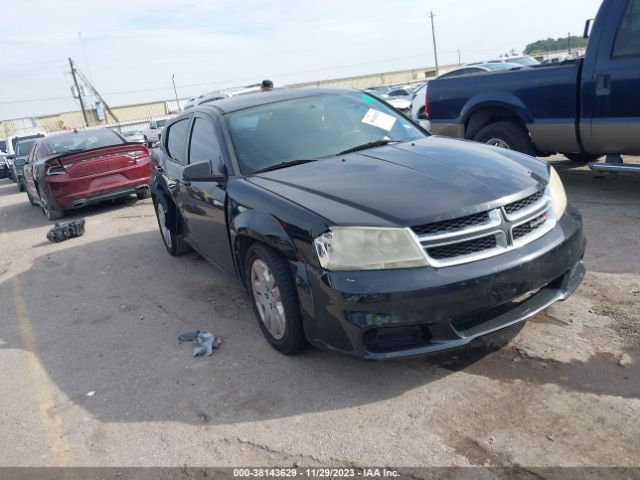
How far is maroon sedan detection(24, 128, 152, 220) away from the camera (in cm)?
945

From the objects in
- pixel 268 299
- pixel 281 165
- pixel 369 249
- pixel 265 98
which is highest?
pixel 265 98

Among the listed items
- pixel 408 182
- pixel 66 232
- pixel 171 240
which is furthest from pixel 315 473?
pixel 66 232

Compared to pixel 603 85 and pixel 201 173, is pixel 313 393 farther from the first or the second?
pixel 603 85

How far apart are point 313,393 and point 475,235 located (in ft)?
4.27

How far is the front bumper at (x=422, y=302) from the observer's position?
2805mm

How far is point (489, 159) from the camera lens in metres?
3.69

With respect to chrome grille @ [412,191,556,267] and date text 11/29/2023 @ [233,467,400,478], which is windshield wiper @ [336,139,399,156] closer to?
chrome grille @ [412,191,556,267]

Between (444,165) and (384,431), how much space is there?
5.51 feet

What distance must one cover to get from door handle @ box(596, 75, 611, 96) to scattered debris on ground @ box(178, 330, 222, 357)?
469 cm

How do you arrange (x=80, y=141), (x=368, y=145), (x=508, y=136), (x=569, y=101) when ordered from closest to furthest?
(x=368, y=145) → (x=569, y=101) → (x=508, y=136) → (x=80, y=141)

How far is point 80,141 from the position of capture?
10.3 metres

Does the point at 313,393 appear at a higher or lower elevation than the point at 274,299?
lower

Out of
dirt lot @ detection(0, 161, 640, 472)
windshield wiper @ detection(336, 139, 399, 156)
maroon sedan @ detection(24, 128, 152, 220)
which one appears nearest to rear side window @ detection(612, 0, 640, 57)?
dirt lot @ detection(0, 161, 640, 472)

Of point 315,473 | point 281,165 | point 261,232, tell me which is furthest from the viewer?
point 281,165
